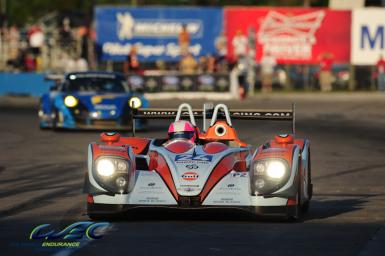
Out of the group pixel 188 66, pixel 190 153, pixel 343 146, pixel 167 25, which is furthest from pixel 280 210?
pixel 167 25

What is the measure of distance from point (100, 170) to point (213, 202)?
108 cm

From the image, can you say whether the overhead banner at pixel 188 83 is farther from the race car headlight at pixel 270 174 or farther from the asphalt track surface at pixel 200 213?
the race car headlight at pixel 270 174

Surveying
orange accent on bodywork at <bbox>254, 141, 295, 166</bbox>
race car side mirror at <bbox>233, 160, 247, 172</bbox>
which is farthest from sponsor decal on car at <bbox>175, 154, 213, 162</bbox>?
orange accent on bodywork at <bbox>254, 141, 295, 166</bbox>

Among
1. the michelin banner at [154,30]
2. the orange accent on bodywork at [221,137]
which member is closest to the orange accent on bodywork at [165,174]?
the orange accent on bodywork at [221,137]

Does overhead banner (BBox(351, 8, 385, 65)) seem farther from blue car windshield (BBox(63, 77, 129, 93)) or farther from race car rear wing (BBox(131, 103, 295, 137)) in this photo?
race car rear wing (BBox(131, 103, 295, 137))

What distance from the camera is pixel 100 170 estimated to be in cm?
1023

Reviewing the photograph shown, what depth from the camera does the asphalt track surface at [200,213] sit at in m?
8.62

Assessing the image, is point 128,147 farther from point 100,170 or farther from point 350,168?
point 350,168

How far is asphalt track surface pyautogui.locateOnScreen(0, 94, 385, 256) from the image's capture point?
28.3ft

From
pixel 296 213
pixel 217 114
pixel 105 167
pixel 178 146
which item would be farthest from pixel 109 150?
pixel 217 114

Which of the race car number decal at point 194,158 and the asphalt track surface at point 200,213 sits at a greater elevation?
the race car number decal at point 194,158

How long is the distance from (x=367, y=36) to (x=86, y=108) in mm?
22203

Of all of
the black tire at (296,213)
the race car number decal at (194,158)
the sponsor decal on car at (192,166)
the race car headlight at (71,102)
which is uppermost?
the race car number decal at (194,158)

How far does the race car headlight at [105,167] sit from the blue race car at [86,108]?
1236cm
